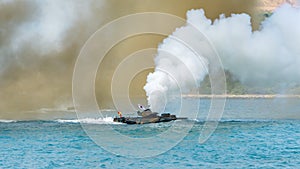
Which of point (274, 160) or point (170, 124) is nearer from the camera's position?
point (274, 160)

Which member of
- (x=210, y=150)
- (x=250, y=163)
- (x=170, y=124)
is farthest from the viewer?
(x=170, y=124)

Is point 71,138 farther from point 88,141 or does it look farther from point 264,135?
point 264,135

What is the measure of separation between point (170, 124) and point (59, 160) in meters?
40.0

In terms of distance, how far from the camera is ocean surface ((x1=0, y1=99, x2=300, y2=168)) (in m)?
57.8

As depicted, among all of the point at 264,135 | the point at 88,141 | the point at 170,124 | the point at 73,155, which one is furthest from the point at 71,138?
the point at 264,135

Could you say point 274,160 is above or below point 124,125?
below

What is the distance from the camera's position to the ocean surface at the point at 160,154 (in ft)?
190

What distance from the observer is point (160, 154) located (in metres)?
64.4

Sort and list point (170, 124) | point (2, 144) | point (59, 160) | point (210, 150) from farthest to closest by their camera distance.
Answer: point (170, 124) < point (2, 144) < point (210, 150) < point (59, 160)

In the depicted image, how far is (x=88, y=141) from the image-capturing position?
7762 centimetres

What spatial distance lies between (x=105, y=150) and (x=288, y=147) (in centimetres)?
2479

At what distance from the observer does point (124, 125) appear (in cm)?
9838

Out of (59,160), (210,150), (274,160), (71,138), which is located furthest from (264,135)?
(59,160)

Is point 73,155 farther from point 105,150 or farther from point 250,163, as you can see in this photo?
point 250,163
